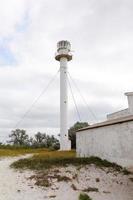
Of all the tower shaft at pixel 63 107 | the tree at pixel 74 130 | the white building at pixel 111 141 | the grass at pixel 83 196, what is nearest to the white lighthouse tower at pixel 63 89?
the tower shaft at pixel 63 107

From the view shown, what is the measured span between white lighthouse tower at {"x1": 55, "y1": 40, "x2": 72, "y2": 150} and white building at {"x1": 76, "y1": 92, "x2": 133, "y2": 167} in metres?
10.3

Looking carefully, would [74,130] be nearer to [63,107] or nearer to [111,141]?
[63,107]

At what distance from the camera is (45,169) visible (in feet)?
50.7

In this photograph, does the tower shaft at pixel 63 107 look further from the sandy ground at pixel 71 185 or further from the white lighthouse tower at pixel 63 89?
the sandy ground at pixel 71 185

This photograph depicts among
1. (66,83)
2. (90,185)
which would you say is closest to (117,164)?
(90,185)

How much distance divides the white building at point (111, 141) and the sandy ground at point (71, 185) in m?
1.12

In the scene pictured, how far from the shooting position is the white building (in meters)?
14.8

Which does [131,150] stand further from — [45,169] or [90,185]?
[45,169]

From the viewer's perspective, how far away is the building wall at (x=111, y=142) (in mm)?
14742

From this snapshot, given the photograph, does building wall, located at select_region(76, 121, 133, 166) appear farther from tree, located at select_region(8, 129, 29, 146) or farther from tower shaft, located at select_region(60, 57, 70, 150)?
tree, located at select_region(8, 129, 29, 146)

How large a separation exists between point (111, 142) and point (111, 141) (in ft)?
0.20

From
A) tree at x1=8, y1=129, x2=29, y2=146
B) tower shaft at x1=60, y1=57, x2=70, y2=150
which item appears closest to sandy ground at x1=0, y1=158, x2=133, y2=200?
tower shaft at x1=60, y1=57, x2=70, y2=150

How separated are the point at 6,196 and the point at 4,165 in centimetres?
598

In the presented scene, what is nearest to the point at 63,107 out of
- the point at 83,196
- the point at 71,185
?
the point at 71,185
